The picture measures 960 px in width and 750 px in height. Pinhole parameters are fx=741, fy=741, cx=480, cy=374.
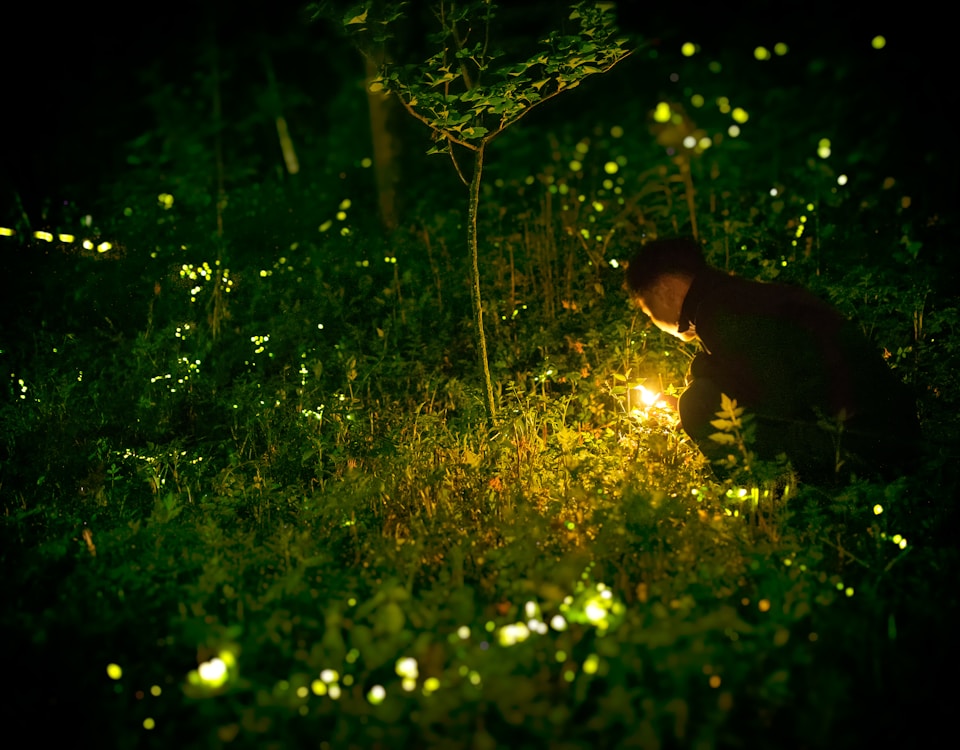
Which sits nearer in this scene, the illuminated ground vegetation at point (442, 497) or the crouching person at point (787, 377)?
the illuminated ground vegetation at point (442, 497)

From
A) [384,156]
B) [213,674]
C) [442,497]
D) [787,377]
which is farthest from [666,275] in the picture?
[384,156]

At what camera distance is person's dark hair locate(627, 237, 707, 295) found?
3.76m

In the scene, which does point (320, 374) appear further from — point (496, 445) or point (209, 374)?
point (496, 445)

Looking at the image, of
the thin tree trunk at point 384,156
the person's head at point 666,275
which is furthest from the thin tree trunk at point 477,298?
the thin tree trunk at point 384,156

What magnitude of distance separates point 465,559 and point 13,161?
754cm

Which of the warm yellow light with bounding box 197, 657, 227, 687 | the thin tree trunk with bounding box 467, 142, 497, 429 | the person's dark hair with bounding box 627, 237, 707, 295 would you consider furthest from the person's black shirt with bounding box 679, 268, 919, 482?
the warm yellow light with bounding box 197, 657, 227, 687

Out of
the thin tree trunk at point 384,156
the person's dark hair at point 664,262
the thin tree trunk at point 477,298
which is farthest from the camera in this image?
the thin tree trunk at point 384,156

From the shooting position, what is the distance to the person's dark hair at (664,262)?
3.76m

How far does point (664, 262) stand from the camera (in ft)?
12.4

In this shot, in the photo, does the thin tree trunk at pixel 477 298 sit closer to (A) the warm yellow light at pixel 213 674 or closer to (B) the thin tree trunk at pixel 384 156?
(A) the warm yellow light at pixel 213 674

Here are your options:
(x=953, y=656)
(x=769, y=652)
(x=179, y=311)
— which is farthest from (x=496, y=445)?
(x=179, y=311)

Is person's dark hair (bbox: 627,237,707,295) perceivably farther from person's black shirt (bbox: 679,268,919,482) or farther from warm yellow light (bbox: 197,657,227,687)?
warm yellow light (bbox: 197,657,227,687)

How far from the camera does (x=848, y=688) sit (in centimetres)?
229

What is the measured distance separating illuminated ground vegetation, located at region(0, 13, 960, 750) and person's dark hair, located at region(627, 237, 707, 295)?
714 millimetres
